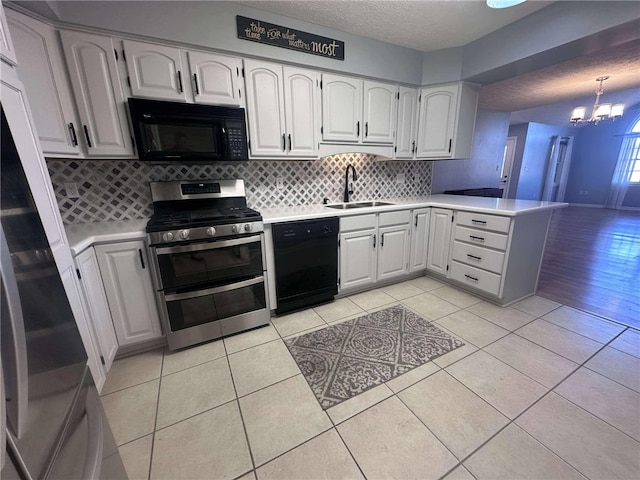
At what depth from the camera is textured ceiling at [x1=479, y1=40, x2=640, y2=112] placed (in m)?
2.98

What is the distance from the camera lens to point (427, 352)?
1.90 metres

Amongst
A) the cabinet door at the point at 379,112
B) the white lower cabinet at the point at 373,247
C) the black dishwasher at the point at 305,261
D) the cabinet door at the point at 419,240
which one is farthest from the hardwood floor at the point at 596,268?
the cabinet door at the point at 379,112

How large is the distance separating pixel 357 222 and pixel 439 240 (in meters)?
1.11

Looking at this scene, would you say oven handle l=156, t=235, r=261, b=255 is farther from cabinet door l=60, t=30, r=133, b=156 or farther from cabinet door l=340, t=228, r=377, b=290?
cabinet door l=340, t=228, r=377, b=290

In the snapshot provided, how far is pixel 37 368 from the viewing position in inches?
22.3

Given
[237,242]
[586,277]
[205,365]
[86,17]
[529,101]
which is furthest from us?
[529,101]

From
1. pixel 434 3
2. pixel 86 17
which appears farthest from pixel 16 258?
pixel 434 3

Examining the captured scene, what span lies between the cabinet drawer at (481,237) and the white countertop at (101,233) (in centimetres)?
289

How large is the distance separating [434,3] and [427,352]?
273 cm

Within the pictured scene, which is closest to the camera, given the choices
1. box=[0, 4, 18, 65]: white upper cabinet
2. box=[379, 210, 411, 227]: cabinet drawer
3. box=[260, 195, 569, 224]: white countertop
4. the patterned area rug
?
box=[0, 4, 18, 65]: white upper cabinet

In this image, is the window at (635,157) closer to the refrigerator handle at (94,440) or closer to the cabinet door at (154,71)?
the cabinet door at (154,71)

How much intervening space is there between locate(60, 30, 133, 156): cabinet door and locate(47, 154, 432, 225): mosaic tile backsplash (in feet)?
0.96

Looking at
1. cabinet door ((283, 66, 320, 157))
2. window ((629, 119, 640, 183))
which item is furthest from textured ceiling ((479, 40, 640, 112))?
window ((629, 119, 640, 183))

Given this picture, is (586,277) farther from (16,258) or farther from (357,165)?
(16,258)
